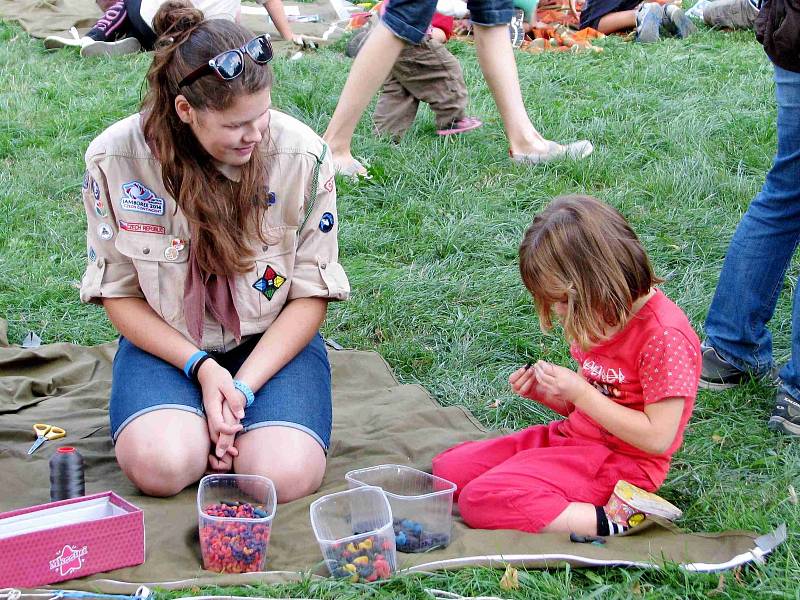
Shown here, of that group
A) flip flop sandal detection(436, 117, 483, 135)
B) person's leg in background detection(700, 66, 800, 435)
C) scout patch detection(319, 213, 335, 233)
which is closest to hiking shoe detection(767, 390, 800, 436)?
person's leg in background detection(700, 66, 800, 435)

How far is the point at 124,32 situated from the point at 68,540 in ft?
19.9

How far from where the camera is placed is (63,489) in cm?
270

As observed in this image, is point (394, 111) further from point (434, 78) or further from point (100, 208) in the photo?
point (100, 208)

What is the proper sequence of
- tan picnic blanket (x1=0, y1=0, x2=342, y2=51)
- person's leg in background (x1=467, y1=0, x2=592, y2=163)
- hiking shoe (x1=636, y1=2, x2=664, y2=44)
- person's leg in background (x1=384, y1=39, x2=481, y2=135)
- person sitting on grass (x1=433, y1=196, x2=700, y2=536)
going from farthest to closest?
tan picnic blanket (x1=0, y1=0, x2=342, y2=51)
hiking shoe (x1=636, y1=2, x2=664, y2=44)
person's leg in background (x1=384, y1=39, x2=481, y2=135)
person's leg in background (x1=467, y1=0, x2=592, y2=163)
person sitting on grass (x1=433, y1=196, x2=700, y2=536)

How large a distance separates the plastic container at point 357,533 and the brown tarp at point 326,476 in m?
0.07

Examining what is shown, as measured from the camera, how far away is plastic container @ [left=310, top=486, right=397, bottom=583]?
2389 mm

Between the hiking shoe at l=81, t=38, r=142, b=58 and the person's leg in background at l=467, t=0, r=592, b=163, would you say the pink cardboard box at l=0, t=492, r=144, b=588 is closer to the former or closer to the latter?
the person's leg in background at l=467, t=0, r=592, b=163

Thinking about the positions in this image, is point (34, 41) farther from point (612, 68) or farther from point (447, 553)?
point (447, 553)

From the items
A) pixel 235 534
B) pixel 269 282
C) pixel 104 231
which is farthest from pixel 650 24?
pixel 235 534

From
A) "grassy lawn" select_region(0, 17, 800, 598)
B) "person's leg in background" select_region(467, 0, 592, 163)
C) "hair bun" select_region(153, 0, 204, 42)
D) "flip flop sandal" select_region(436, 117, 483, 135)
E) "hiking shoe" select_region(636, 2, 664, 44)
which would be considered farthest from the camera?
"hiking shoe" select_region(636, 2, 664, 44)

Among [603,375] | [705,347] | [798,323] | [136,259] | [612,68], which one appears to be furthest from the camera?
[612,68]

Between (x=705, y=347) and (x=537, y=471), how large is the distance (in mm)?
1067

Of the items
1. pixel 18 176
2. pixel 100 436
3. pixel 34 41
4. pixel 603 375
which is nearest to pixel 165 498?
pixel 100 436

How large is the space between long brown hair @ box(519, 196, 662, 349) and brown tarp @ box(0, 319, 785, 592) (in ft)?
1.82
